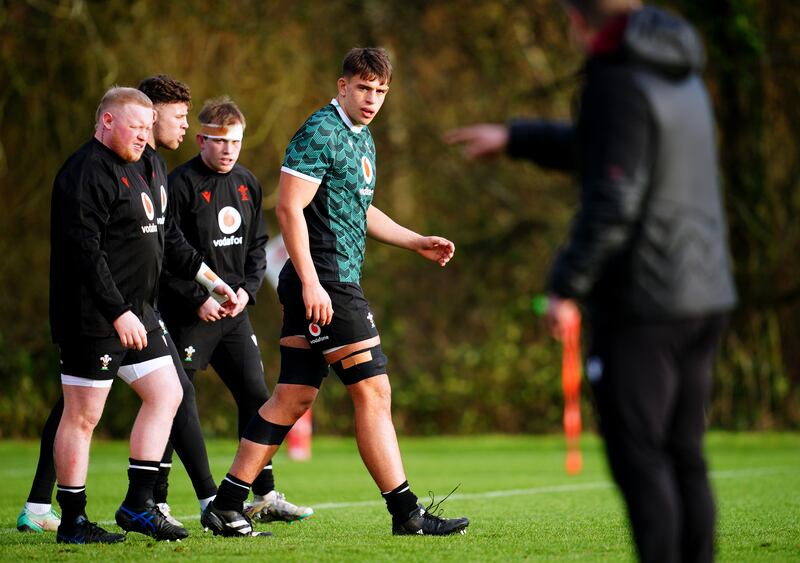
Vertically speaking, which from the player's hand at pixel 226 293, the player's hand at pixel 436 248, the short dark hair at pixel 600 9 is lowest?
the player's hand at pixel 226 293

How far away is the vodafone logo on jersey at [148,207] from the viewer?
5465mm

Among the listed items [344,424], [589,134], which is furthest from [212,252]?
[344,424]

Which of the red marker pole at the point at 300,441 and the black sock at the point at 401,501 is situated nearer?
the black sock at the point at 401,501

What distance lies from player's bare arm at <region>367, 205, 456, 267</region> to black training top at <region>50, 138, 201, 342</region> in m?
1.04

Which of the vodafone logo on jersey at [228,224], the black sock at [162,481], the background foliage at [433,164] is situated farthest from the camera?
the background foliage at [433,164]

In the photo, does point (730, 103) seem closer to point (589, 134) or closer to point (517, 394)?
point (517, 394)

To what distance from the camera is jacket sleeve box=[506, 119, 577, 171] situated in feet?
12.3

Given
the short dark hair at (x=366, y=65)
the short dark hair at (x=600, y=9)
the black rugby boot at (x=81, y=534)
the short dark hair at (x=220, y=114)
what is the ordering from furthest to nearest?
the short dark hair at (x=220, y=114)
the short dark hair at (x=366, y=65)
the black rugby boot at (x=81, y=534)
the short dark hair at (x=600, y=9)

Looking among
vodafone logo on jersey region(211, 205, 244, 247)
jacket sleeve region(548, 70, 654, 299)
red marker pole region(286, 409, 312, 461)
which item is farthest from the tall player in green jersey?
red marker pole region(286, 409, 312, 461)

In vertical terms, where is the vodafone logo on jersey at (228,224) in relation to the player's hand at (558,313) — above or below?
above

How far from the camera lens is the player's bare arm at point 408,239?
570cm

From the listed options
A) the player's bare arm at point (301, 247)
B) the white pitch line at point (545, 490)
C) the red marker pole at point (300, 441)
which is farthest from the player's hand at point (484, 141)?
the red marker pole at point (300, 441)

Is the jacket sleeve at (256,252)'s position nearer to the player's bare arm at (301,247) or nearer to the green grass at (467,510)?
the green grass at (467,510)

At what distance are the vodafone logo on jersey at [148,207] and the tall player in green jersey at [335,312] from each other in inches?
25.3
